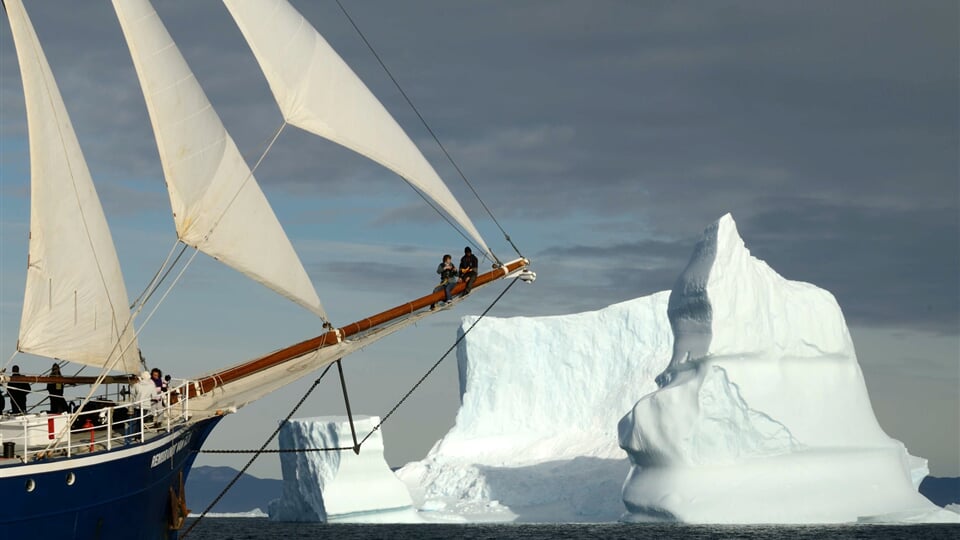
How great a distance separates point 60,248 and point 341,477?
36.0 metres

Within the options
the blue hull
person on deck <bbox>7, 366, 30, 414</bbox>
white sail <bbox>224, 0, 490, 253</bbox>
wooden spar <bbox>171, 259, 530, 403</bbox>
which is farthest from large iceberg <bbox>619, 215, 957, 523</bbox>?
person on deck <bbox>7, 366, 30, 414</bbox>

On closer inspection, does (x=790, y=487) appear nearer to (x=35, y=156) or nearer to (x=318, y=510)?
(x=318, y=510)

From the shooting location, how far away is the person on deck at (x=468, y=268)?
20.5 metres

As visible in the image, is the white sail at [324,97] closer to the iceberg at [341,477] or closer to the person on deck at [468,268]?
the person on deck at [468,268]

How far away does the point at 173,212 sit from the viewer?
19.5 metres

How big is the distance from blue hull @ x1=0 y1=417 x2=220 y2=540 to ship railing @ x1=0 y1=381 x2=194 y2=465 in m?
0.22

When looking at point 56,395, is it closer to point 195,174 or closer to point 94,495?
point 94,495

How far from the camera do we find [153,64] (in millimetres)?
19531

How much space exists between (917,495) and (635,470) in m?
10.1

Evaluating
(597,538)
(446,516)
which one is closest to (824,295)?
(597,538)

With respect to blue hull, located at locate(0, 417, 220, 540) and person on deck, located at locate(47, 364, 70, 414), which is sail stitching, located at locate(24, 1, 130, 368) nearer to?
person on deck, located at locate(47, 364, 70, 414)

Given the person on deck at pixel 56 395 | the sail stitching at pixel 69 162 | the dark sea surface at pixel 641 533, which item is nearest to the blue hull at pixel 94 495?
Answer: the person on deck at pixel 56 395

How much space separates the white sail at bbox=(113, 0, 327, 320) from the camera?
1947 centimetres

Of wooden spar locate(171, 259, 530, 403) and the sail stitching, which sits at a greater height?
the sail stitching
